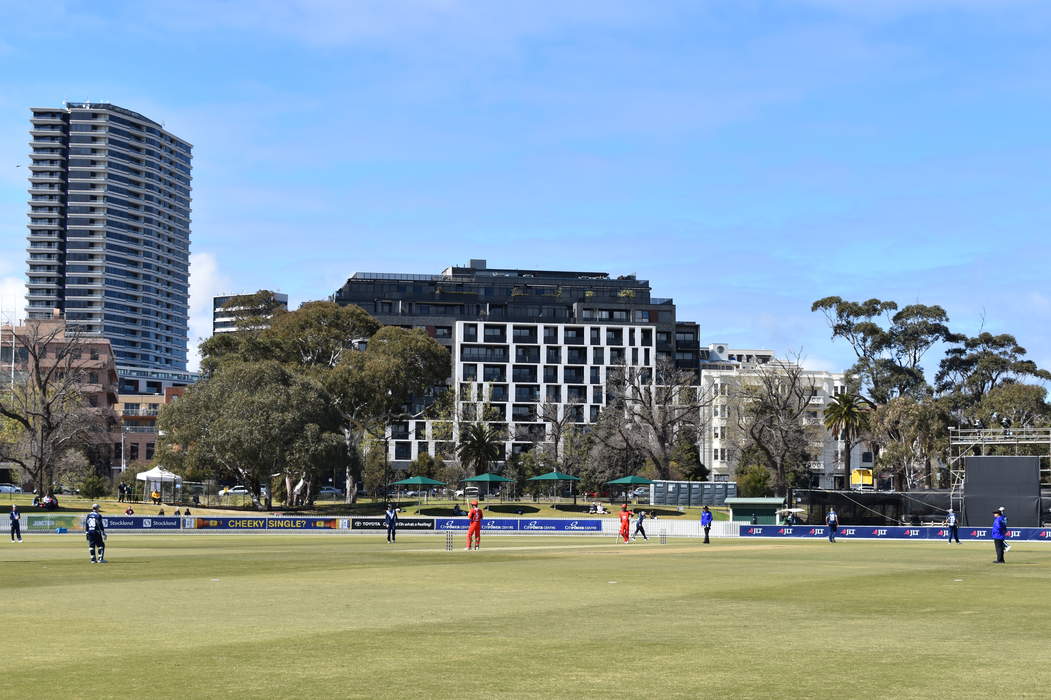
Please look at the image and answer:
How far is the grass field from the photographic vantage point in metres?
14.0

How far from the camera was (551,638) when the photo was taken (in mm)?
18344

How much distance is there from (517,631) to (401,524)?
2222 inches

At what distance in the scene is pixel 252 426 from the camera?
95688 millimetres

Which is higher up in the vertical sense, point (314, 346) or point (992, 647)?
point (314, 346)

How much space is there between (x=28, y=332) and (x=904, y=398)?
10069 cm

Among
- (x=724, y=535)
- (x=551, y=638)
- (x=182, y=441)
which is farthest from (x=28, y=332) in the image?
(x=551, y=638)

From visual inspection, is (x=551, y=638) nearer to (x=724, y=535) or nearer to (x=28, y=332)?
(x=724, y=535)

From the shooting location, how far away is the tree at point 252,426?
96.1 m

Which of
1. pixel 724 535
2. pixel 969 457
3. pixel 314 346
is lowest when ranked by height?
pixel 724 535

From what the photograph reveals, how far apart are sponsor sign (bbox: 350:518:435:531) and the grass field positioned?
36836mm

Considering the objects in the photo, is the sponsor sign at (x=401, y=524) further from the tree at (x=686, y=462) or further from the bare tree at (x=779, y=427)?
the tree at (x=686, y=462)

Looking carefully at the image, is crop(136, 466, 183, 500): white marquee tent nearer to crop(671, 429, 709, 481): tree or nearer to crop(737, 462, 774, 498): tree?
crop(671, 429, 709, 481): tree

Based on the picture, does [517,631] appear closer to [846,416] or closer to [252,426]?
[252,426]

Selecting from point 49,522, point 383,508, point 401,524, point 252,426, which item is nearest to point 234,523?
point 401,524
